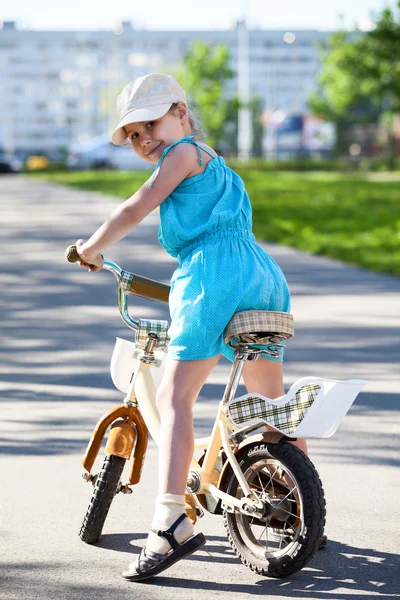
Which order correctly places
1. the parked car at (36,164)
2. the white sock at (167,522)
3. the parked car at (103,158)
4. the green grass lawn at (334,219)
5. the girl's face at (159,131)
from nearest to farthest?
the white sock at (167,522) < the girl's face at (159,131) < the green grass lawn at (334,219) < the parked car at (36,164) < the parked car at (103,158)

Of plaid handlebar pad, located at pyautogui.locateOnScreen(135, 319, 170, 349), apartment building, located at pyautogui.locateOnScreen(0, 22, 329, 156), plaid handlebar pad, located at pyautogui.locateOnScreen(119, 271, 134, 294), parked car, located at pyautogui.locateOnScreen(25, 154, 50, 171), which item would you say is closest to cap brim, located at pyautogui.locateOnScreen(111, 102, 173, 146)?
plaid handlebar pad, located at pyautogui.locateOnScreen(119, 271, 134, 294)

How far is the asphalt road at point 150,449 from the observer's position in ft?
12.5

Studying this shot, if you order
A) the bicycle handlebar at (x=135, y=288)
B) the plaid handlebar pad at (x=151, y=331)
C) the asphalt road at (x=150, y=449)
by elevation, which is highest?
the bicycle handlebar at (x=135, y=288)

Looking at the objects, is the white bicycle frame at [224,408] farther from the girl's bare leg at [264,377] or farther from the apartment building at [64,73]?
the apartment building at [64,73]

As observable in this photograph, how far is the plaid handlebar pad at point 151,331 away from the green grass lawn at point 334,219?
8.37m

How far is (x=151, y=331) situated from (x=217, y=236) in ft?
1.49

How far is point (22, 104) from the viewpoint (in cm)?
14925

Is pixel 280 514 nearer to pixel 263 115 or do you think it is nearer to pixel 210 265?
pixel 210 265

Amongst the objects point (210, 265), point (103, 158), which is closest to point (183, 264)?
point (210, 265)

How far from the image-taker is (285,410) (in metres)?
3.73

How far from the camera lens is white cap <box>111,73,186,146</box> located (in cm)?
381

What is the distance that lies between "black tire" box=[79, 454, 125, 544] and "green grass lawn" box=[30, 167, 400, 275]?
27.7ft

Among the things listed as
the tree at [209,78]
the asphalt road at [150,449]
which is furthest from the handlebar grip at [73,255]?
the tree at [209,78]

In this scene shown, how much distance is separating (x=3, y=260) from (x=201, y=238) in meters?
10.4
